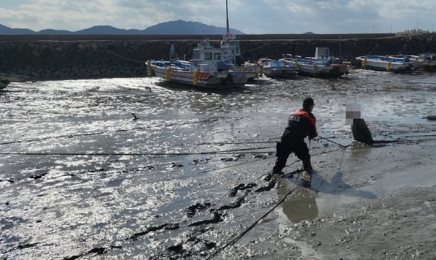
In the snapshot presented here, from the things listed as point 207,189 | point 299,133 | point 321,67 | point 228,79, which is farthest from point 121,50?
point 207,189

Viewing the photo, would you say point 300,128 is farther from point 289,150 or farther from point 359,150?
point 359,150

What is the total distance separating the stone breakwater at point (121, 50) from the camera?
122 feet

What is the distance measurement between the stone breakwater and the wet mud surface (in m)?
20.9

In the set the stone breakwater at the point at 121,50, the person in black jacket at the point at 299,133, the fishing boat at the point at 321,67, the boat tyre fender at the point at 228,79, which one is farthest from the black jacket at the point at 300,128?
the stone breakwater at the point at 121,50

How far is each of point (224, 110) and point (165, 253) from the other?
13.4 metres

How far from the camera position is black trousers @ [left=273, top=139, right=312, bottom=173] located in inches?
329

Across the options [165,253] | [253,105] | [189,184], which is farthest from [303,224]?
[253,105]

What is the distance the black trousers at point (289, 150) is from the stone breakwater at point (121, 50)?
29798 millimetres

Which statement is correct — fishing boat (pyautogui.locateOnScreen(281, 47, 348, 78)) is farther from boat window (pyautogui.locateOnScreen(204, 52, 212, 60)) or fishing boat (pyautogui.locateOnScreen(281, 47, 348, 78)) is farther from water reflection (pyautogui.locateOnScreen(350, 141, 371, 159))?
water reflection (pyautogui.locateOnScreen(350, 141, 371, 159))

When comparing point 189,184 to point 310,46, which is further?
point 310,46

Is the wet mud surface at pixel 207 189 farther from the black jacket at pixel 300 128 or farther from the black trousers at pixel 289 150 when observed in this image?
the black jacket at pixel 300 128

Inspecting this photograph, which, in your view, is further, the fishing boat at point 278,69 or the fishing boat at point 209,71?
the fishing boat at point 278,69

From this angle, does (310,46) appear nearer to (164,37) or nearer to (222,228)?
(164,37)

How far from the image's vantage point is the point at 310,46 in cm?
4681
